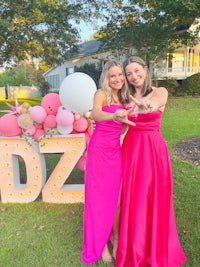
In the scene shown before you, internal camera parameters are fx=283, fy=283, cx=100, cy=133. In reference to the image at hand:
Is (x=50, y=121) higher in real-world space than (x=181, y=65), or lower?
lower

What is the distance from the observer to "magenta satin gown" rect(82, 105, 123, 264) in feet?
9.02

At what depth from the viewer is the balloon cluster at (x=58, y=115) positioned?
4156 mm

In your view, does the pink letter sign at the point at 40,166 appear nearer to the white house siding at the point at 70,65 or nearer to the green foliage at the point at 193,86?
the green foliage at the point at 193,86

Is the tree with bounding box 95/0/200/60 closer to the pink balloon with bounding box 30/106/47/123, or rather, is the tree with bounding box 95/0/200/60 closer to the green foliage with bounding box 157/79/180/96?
the green foliage with bounding box 157/79/180/96

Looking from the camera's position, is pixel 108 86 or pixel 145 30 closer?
pixel 108 86

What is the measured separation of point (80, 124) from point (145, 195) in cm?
192

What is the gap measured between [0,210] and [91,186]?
199 cm

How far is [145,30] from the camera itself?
57.0 ft

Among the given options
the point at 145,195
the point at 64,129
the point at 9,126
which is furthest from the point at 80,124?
the point at 145,195

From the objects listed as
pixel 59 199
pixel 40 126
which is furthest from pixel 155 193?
pixel 40 126

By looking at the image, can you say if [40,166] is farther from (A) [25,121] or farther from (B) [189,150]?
(B) [189,150]

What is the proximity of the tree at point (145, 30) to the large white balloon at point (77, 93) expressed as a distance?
13485mm

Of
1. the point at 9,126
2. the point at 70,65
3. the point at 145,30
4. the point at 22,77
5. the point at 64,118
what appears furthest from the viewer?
the point at 22,77

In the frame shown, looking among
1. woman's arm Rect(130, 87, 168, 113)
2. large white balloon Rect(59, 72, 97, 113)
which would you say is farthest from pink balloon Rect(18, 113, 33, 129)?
woman's arm Rect(130, 87, 168, 113)
